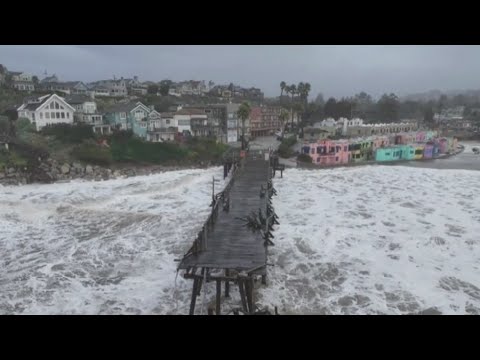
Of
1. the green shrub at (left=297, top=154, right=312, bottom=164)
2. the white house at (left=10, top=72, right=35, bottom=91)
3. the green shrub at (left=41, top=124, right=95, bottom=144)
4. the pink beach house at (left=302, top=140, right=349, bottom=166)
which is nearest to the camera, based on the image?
the green shrub at (left=41, top=124, right=95, bottom=144)

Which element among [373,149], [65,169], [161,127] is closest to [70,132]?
[65,169]

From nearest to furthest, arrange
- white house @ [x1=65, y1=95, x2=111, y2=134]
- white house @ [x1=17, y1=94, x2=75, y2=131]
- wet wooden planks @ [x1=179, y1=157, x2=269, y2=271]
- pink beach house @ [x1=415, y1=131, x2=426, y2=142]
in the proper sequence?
wet wooden planks @ [x1=179, y1=157, x2=269, y2=271], white house @ [x1=17, y1=94, x2=75, y2=131], white house @ [x1=65, y1=95, x2=111, y2=134], pink beach house @ [x1=415, y1=131, x2=426, y2=142]

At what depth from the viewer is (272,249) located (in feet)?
60.8

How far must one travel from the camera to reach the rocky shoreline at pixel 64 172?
3212 centimetres

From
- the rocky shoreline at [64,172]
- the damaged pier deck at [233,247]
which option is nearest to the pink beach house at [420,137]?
the rocky shoreline at [64,172]

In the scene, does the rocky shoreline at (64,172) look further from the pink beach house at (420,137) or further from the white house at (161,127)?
the pink beach house at (420,137)

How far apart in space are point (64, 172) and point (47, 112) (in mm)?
12672

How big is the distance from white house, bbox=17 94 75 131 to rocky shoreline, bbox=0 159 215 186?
33.1 feet

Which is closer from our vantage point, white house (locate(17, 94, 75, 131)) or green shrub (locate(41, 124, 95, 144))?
green shrub (locate(41, 124, 95, 144))

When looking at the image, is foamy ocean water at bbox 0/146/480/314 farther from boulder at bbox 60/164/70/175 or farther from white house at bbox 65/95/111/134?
white house at bbox 65/95/111/134

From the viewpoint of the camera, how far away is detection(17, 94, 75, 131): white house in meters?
41.9

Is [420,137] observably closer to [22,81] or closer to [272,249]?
[272,249]

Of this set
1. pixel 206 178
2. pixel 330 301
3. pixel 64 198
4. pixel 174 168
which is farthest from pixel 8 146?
pixel 330 301

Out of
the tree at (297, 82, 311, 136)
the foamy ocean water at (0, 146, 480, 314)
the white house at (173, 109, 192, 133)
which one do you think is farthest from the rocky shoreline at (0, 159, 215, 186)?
the tree at (297, 82, 311, 136)
